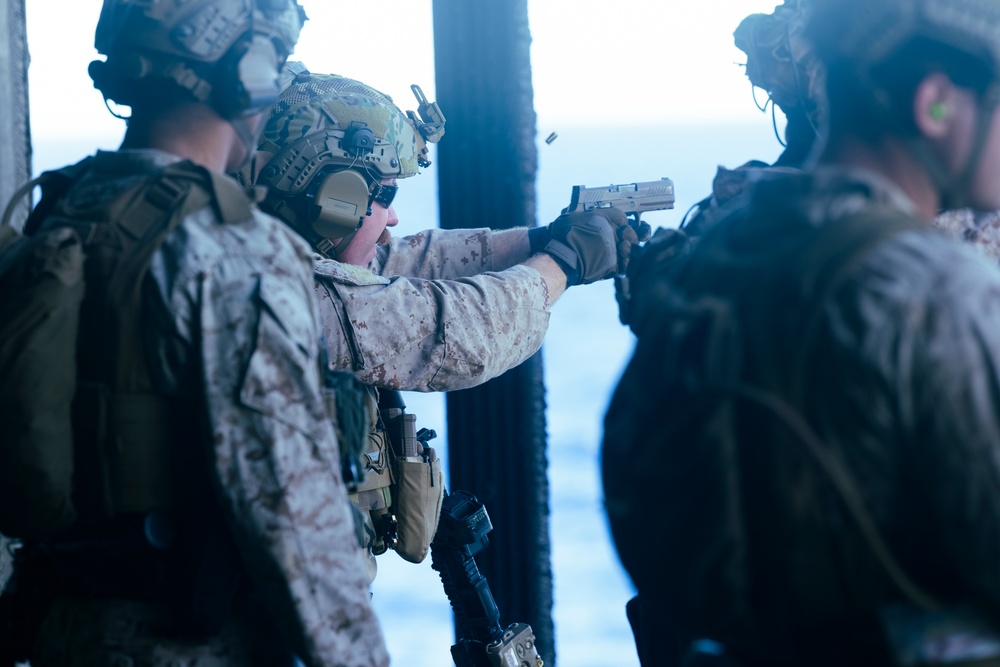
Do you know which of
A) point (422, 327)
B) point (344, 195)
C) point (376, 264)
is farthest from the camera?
point (376, 264)

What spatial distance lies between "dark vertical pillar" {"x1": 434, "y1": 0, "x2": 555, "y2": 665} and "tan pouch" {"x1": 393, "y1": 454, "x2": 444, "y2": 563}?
680mm

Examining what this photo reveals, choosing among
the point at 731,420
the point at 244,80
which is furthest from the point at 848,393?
the point at 244,80

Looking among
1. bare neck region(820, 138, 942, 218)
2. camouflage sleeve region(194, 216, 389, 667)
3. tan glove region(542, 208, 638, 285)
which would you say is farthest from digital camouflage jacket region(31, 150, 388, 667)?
tan glove region(542, 208, 638, 285)

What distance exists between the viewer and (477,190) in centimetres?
308

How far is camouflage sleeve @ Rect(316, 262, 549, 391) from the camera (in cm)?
218

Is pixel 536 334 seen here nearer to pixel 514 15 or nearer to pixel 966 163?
pixel 514 15

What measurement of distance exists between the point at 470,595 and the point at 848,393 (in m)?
1.71

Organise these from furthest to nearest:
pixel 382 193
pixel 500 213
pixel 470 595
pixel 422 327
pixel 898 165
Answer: pixel 500 213 → pixel 470 595 → pixel 382 193 → pixel 422 327 → pixel 898 165

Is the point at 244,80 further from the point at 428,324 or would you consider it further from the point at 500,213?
the point at 500,213

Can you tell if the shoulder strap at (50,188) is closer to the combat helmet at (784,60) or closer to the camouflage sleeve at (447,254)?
the camouflage sleeve at (447,254)

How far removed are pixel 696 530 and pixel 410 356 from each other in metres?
1.20

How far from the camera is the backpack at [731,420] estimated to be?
101cm

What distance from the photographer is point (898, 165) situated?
1.09m

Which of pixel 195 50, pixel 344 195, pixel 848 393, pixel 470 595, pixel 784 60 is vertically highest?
pixel 784 60
